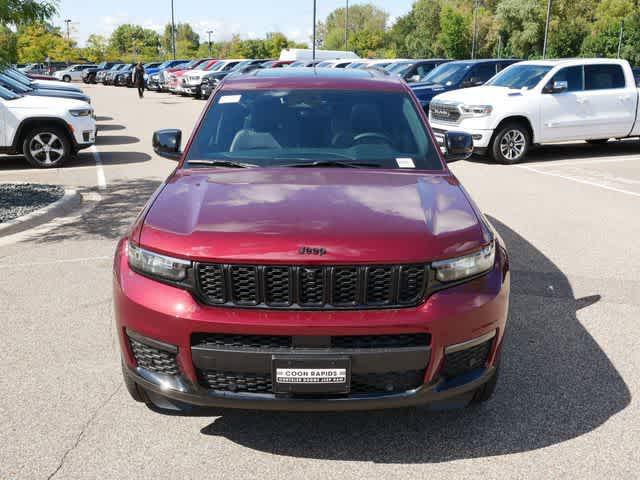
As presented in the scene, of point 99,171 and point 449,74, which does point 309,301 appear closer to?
point 99,171

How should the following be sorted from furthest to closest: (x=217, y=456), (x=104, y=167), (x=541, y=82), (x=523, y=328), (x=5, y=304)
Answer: (x=541, y=82) → (x=104, y=167) → (x=5, y=304) → (x=523, y=328) → (x=217, y=456)

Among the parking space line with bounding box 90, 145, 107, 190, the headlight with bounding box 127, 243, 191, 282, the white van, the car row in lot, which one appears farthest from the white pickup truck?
the white van

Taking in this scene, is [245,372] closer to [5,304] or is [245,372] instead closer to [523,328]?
[523,328]

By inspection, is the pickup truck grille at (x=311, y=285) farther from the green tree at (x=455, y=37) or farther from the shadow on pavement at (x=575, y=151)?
the green tree at (x=455, y=37)

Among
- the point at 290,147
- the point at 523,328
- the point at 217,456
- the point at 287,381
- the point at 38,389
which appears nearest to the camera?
the point at 287,381

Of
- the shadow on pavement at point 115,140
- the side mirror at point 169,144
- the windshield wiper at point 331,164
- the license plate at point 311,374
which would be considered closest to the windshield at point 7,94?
the shadow on pavement at point 115,140

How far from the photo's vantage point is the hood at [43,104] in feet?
38.6

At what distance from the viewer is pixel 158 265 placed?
126 inches

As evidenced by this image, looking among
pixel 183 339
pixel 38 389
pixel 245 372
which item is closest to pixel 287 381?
pixel 245 372

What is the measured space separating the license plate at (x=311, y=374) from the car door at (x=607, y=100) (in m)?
12.1

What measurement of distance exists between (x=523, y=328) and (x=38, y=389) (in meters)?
3.16

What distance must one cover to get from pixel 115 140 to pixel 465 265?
14.6 metres

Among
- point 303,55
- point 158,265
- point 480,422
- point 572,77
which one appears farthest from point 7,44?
point 303,55

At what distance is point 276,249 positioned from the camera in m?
3.05
